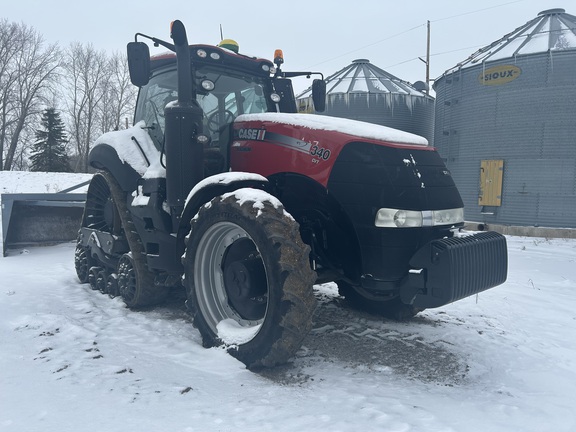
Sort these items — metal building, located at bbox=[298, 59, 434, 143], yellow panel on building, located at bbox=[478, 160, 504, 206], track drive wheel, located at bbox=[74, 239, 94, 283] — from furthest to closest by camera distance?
metal building, located at bbox=[298, 59, 434, 143] → yellow panel on building, located at bbox=[478, 160, 504, 206] → track drive wheel, located at bbox=[74, 239, 94, 283]

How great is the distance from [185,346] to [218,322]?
14.0 inches

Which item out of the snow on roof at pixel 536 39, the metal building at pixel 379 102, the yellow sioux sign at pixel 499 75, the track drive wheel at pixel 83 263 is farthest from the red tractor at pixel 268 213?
the metal building at pixel 379 102

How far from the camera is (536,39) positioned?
11953mm

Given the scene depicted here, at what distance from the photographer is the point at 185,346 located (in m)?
3.79

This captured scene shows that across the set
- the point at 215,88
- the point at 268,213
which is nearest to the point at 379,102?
the point at 215,88

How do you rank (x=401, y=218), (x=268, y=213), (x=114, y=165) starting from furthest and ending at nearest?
1. (x=114, y=165)
2. (x=401, y=218)
3. (x=268, y=213)

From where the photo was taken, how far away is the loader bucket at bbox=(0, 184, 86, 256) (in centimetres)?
759

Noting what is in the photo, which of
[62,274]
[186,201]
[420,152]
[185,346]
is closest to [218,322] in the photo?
[185,346]

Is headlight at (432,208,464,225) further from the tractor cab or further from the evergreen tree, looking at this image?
the evergreen tree

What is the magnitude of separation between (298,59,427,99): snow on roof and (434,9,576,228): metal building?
3.72m

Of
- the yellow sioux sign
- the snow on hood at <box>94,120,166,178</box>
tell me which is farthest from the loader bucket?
the yellow sioux sign

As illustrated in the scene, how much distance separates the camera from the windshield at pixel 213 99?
446cm

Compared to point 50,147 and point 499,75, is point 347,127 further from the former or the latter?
point 50,147

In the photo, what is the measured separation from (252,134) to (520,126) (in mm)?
9853
